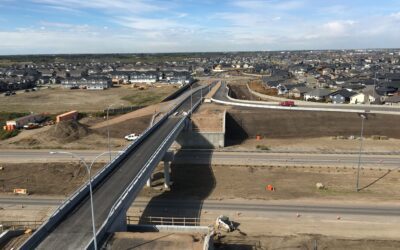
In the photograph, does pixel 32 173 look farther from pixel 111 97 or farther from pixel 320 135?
pixel 111 97

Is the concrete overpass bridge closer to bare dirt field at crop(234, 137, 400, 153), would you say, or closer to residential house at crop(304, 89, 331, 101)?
bare dirt field at crop(234, 137, 400, 153)

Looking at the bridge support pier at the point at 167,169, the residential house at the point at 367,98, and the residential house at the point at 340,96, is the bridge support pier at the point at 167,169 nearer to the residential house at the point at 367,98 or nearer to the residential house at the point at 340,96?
the residential house at the point at 340,96

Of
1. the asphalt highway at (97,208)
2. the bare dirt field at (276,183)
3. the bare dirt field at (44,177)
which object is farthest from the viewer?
the bare dirt field at (44,177)

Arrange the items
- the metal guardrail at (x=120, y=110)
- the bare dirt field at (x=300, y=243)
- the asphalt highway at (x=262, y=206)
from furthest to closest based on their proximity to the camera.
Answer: the metal guardrail at (x=120, y=110)
the asphalt highway at (x=262, y=206)
the bare dirt field at (x=300, y=243)

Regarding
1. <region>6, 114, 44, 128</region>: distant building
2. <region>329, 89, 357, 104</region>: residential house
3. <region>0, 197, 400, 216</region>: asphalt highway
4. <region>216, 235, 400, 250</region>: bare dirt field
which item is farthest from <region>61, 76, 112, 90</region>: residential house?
<region>216, 235, 400, 250</region>: bare dirt field

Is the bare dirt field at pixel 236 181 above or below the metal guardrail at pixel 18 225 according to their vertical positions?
above

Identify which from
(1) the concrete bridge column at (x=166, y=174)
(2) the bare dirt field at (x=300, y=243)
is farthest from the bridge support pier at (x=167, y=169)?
(2) the bare dirt field at (x=300, y=243)

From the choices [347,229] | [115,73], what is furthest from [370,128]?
[115,73]
